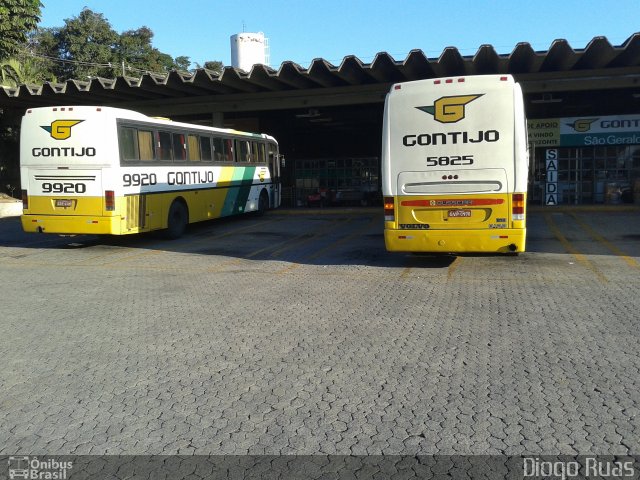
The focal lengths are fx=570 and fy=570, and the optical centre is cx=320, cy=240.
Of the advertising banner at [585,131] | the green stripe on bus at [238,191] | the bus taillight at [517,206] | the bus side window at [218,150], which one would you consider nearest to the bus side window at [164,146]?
the bus side window at [218,150]

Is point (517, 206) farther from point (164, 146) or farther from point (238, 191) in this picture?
point (238, 191)

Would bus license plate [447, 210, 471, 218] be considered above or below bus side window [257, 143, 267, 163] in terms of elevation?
below

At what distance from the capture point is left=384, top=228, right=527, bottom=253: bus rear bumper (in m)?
9.42

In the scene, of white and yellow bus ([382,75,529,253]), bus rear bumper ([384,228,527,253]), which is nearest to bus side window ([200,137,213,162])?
white and yellow bus ([382,75,529,253])

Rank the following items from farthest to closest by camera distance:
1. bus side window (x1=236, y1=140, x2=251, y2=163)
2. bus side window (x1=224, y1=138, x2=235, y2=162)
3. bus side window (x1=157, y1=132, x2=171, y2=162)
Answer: bus side window (x1=236, y1=140, x2=251, y2=163) < bus side window (x1=224, y1=138, x2=235, y2=162) < bus side window (x1=157, y1=132, x2=171, y2=162)

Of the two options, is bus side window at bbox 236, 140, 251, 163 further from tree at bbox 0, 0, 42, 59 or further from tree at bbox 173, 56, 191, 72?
tree at bbox 173, 56, 191, 72

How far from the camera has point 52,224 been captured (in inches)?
509

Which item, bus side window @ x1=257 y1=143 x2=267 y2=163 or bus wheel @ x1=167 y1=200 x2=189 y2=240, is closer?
bus wheel @ x1=167 y1=200 x2=189 y2=240

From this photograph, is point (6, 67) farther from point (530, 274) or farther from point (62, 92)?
point (530, 274)

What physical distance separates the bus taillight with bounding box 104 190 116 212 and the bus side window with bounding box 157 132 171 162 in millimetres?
2045

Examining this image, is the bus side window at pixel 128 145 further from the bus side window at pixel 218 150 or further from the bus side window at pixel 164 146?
the bus side window at pixel 218 150

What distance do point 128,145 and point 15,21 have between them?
1226 centimetres

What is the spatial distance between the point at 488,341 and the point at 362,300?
2.31 meters

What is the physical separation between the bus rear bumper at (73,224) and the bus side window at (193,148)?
372 centimetres
